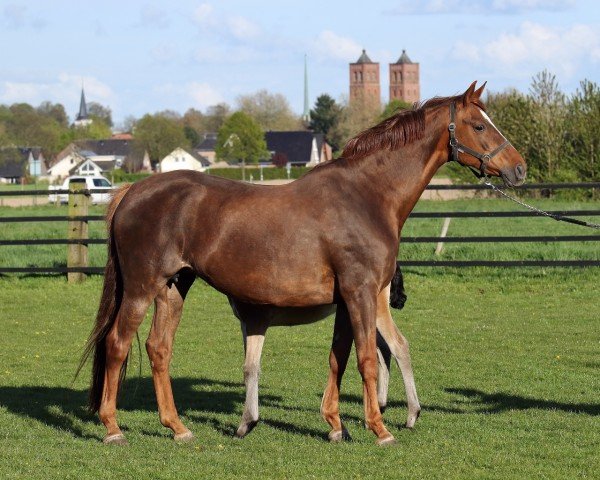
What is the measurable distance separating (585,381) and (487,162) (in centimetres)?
329

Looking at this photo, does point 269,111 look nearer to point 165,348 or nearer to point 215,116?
point 215,116

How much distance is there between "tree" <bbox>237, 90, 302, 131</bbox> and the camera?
12669cm

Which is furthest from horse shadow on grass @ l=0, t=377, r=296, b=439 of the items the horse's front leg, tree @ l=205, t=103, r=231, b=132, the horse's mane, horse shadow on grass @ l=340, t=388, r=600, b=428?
tree @ l=205, t=103, r=231, b=132

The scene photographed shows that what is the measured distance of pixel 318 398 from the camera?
8930 mm

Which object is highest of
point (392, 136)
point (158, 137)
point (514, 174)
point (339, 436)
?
point (158, 137)

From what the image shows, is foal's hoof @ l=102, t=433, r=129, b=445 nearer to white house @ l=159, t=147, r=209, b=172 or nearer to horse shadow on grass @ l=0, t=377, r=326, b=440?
horse shadow on grass @ l=0, t=377, r=326, b=440

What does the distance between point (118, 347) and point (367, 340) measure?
1.87 meters

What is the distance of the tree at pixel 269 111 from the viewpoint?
4988 inches

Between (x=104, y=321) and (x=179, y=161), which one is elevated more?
(x=179, y=161)

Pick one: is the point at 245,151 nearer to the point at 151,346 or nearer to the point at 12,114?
the point at 12,114

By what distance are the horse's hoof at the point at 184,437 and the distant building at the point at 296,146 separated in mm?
102732

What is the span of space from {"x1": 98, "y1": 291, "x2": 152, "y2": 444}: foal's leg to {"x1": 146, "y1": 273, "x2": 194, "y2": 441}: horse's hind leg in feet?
0.57

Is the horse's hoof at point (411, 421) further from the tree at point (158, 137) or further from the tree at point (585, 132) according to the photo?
the tree at point (158, 137)

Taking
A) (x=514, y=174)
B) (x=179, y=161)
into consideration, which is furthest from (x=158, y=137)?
(x=514, y=174)
